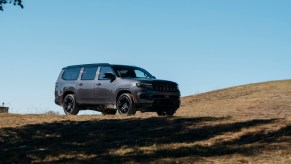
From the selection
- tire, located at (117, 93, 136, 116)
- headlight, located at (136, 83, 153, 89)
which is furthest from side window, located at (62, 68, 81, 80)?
headlight, located at (136, 83, 153, 89)

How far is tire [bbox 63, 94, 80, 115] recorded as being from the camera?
18594 millimetres

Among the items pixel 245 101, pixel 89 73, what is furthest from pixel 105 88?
pixel 245 101

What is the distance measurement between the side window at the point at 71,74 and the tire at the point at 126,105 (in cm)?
272

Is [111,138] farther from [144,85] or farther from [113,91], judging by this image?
[113,91]

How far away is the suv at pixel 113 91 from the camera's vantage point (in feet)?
53.4

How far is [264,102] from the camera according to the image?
2342 centimetres

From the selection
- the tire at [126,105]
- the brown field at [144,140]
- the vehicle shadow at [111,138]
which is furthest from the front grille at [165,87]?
the vehicle shadow at [111,138]

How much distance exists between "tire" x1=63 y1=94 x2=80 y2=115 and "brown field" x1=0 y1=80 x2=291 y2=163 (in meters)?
1.73

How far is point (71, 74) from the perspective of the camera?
62.6 feet

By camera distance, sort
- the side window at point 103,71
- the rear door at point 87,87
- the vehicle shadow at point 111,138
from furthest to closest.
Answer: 1. the rear door at point 87,87
2. the side window at point 103,71
3. the vehicle shadow at point 111,138

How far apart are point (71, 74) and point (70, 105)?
1152 mm

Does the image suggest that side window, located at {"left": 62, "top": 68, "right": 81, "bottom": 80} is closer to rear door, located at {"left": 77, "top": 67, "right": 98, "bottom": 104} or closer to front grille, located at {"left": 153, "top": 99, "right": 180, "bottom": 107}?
rear door, located at {"left": 77, "top": 67, "right": 98, "bottom": 104}

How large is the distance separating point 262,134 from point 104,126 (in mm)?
4463

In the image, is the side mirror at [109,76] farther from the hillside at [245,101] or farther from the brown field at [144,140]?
the hillside at [245,101]
